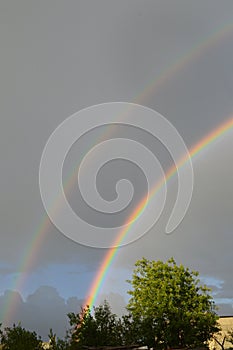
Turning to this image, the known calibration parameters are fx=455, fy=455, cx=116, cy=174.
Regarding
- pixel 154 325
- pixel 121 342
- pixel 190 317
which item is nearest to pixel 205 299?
pixel 190 317

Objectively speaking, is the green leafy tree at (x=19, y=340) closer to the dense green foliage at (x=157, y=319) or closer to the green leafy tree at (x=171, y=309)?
the dense green foliage at (x=157, y=319)

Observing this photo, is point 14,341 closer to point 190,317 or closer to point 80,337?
point 80,337

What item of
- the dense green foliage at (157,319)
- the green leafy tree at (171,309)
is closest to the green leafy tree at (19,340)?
the dense green foliage at (157,319)

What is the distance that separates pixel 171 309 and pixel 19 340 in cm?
1532

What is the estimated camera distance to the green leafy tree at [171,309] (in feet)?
149

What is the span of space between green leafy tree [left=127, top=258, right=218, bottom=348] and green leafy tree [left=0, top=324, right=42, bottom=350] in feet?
38.2

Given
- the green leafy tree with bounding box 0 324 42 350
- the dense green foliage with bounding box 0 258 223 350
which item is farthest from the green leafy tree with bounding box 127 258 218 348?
the green leafy tree with bounding box 0 324 42 350

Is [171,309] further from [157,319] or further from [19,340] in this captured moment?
[19,340]

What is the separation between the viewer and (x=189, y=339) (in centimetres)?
4459

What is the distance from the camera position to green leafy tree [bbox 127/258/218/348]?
4534cm

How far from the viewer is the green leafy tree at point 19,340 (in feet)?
122

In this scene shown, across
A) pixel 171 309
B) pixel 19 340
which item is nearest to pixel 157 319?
pixel 171 309

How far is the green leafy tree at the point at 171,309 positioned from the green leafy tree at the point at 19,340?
1163 centimetres

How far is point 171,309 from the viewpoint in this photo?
150 ft
